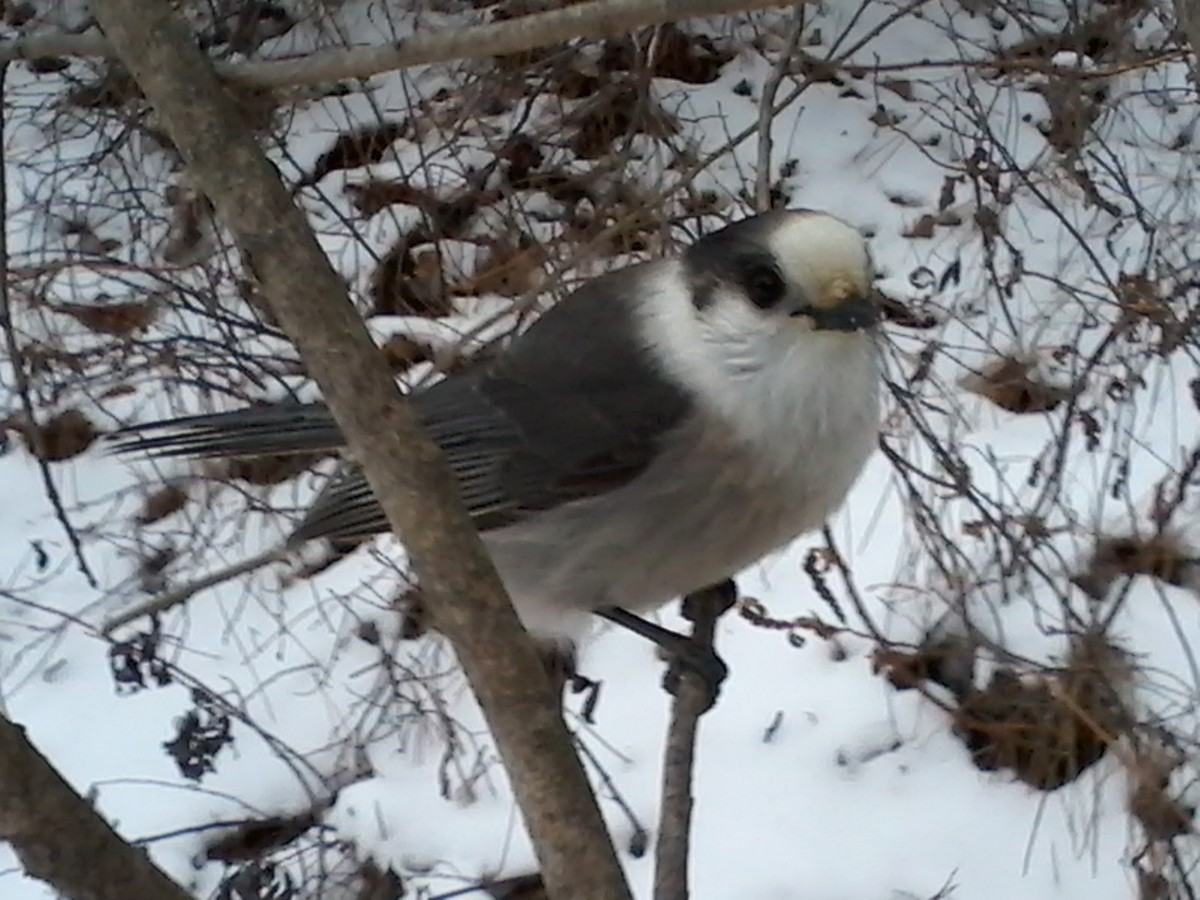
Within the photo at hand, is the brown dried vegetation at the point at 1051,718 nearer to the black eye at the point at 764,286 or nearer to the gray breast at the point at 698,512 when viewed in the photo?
the gray breast at the point at 698,512

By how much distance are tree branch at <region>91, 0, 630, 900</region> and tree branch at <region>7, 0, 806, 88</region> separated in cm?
6

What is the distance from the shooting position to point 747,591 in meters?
3.13

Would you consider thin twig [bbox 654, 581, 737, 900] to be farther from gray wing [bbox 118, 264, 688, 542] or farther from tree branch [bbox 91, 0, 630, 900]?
tree branch [bbox 91, 0, 630, 900]

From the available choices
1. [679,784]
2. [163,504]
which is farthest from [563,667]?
[163,504]

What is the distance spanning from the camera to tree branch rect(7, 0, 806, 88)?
874mm

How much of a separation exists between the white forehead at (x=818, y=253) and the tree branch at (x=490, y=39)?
0.55m

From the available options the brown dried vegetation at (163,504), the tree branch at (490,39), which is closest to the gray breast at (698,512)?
the tree branch at (490,39)

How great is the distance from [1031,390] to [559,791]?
2.72m

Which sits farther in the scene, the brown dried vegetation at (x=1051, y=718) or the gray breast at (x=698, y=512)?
the brown dried vegetation at (x=1051, y=718)

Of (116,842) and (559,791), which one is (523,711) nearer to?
(559,791)

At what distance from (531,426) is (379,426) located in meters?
0.97

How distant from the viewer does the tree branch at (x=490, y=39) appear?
874 millimetres

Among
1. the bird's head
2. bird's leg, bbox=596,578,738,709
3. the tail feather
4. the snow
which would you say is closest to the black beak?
the bird's head

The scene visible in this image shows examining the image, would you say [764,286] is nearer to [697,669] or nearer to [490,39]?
[697,669]
